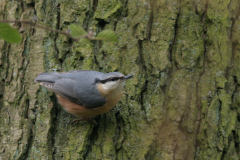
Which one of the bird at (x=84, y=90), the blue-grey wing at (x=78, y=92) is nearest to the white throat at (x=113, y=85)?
the bird at (x=84, y=90)

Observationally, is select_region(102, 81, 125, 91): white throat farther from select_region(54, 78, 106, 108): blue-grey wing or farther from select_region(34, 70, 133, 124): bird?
select_region(54, 78, 106, 108): blue-grey wing

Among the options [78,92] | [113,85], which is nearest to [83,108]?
[78,92]

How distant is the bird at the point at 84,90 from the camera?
2.64 m

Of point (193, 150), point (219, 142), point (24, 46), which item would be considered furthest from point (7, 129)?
point (219, 142)

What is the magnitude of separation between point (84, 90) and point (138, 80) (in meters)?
0.60

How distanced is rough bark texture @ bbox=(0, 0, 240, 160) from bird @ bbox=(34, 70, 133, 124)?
93 millimetres

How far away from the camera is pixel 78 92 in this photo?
2.75m

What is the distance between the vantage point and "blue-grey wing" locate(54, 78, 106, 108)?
2.69 metres

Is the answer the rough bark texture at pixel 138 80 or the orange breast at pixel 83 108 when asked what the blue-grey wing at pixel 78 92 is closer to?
the orange breast at pixel 83 108

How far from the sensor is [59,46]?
2.80m

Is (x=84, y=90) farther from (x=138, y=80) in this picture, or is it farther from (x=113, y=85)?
(x=138, y=80)

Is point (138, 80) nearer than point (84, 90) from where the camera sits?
Yes

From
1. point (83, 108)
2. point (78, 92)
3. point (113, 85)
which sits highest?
point (113, 85)

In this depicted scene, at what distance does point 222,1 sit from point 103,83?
156 cm
